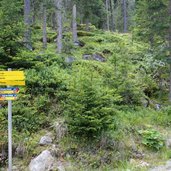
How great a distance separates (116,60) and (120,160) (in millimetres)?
4842

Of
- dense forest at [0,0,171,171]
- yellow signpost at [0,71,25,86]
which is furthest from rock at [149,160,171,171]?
yellow signpost at [0,71,25,86]

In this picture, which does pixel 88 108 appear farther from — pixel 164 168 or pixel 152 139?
pixel 164 168

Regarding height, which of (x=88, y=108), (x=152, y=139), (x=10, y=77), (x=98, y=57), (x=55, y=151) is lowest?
(x=152, y=139)

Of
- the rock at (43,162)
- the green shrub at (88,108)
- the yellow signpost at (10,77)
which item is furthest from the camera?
the green shrub at (88,108)

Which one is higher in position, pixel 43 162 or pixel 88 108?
pixel 88 108

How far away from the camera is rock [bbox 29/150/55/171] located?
805 centimetres

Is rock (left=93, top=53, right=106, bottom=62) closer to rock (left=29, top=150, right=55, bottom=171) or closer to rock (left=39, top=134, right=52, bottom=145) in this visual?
rock (left=39, top=134, right=52, bottom=145)

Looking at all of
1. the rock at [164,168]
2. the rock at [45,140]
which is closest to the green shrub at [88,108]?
the rock at [45,140]

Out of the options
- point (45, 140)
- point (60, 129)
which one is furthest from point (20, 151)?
point (60, 129)

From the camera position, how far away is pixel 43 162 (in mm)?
8148

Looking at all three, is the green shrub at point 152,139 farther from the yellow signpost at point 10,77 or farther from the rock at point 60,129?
the yellow signpost at point 10,77

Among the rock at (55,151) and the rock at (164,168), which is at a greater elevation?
the rock at (55,151)

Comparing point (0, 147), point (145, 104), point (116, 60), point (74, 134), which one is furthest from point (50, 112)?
point (145, 104)

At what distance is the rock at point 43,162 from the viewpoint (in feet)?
26.4
